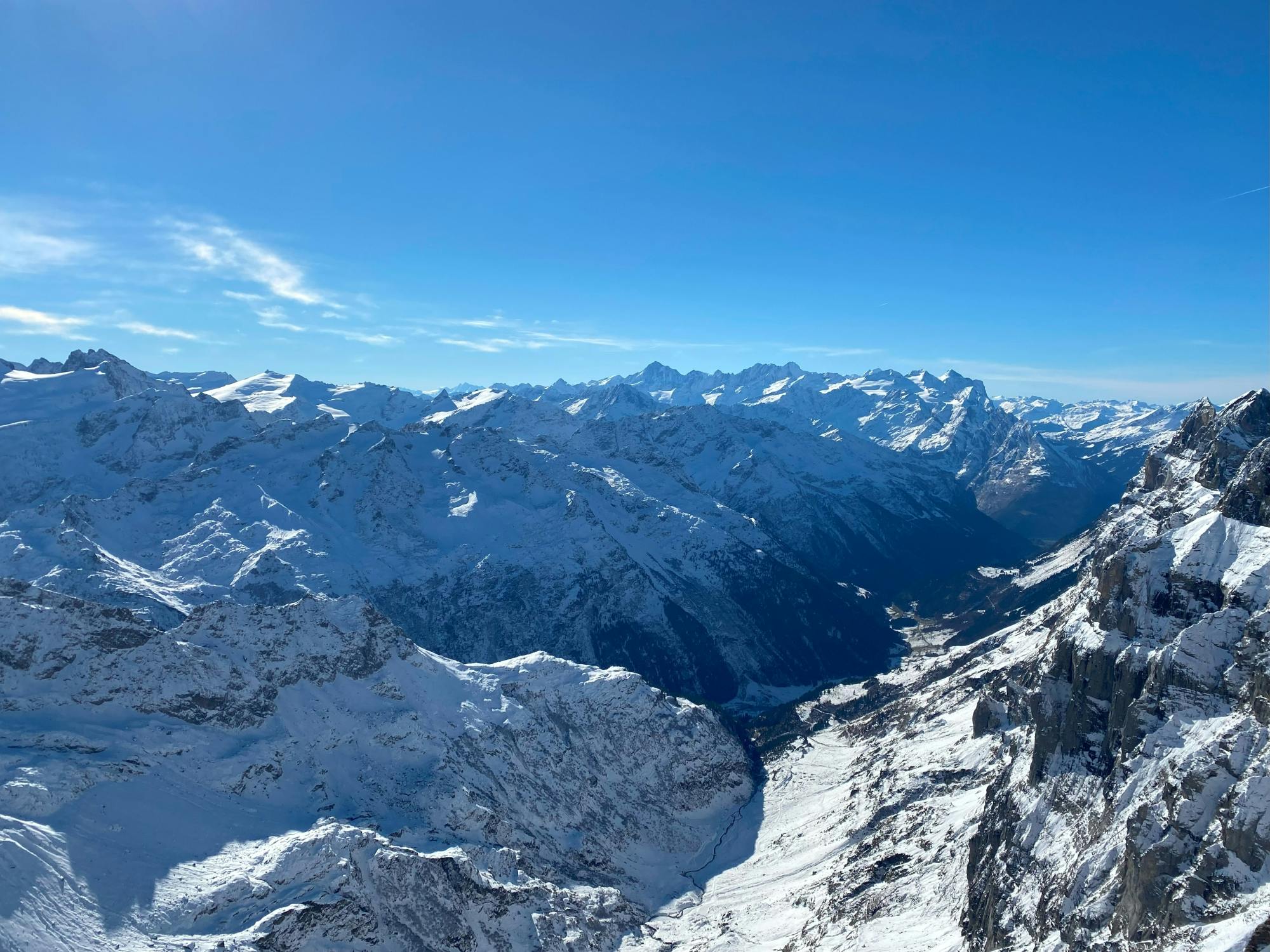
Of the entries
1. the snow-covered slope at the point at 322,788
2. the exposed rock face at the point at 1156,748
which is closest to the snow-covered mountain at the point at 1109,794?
the exposed rock face at the point at 1156,748

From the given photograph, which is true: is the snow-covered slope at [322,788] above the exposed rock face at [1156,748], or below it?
below

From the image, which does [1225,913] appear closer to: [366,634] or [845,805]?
[845,805]

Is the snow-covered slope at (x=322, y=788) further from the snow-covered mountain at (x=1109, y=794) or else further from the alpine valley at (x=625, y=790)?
the snow-covered mountain at (x=1109, y=794)

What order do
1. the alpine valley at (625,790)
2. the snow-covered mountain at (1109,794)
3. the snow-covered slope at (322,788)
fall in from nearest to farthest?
the snow-covered mountain at (1109,794) < the alpine valley at (625,790) < the snow-covered slope at (322,788)

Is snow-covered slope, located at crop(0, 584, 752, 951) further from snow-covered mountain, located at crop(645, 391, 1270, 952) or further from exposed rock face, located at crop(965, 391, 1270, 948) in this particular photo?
exposed rock face, located at crop(965, 391, 1270, 948)

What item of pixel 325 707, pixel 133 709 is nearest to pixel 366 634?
pixel 325 707

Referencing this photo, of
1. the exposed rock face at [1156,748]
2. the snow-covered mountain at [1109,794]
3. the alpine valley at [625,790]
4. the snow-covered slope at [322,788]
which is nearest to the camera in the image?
the exposed rock face at [1156,748]
